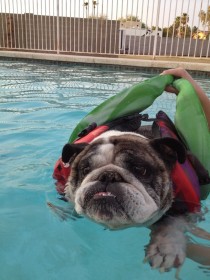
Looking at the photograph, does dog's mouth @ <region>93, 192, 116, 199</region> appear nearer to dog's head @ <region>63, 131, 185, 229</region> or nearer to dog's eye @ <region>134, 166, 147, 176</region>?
dog's head @ <region>63, 131, 185, 229</region>

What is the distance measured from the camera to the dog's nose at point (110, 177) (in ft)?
8.75

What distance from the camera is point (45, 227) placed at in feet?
11.4

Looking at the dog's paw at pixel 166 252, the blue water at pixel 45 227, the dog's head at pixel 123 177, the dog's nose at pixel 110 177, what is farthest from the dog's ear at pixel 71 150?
the dog's paw at pixel 166 252

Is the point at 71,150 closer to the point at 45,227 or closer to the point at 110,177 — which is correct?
the point at 110,177

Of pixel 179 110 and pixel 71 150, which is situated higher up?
pixel 179 110

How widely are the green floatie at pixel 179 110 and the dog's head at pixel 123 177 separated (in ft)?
1.88

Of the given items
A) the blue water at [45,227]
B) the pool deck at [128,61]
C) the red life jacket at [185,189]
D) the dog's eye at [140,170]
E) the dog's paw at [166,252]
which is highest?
the dog's eye at [140,170]

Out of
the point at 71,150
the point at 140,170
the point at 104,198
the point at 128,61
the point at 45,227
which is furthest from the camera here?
the point at 128,61

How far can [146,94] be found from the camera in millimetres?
4031

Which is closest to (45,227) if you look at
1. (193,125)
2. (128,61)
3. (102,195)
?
(102,195)

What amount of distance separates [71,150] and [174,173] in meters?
0.84

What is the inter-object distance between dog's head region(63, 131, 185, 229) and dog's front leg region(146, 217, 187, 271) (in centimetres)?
10

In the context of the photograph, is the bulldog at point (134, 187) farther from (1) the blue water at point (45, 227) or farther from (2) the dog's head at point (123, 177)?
(1) the blue water at point (45, 227)

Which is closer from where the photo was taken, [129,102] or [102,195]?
[102,195]
